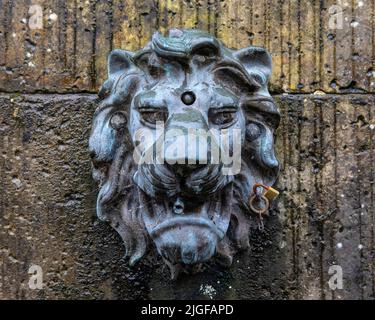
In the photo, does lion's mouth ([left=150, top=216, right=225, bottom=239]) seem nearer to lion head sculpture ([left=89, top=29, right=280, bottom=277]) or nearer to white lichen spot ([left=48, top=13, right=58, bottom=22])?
lion head sculpture ([left=89, top=29, right=280, bottom=277])

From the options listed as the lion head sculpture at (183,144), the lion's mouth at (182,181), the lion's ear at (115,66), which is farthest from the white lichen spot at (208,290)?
the lion's ear at (115,66)

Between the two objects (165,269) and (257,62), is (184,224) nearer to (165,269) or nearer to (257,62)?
(165,269)

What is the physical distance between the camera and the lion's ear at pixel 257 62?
1.67m

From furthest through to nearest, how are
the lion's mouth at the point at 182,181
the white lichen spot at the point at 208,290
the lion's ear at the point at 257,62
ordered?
the white lichen spot at the point at 208,290, the lion's ear at the point at 257,62, the lion's mouth at the point at 182,181

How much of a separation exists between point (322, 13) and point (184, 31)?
1.49 feet

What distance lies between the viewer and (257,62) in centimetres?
170

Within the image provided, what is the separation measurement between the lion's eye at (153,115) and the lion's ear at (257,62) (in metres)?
0.26

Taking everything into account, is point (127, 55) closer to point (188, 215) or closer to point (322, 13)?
point (188, 215)

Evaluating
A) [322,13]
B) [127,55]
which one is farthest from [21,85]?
[322,13]

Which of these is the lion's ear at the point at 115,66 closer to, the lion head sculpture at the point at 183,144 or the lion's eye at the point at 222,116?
the lion head sculpture at the point at 183,144

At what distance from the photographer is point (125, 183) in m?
1.68

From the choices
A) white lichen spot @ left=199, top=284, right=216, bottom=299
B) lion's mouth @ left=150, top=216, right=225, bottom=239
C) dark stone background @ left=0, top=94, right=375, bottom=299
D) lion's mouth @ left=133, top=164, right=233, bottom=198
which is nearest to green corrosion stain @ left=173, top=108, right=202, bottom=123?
lion's mouth @ left=133, top=164, right=233, bottom=198

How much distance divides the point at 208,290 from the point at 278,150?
0.43 meters

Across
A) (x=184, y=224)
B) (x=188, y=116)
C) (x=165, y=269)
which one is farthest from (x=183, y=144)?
(x=165, y=269)
